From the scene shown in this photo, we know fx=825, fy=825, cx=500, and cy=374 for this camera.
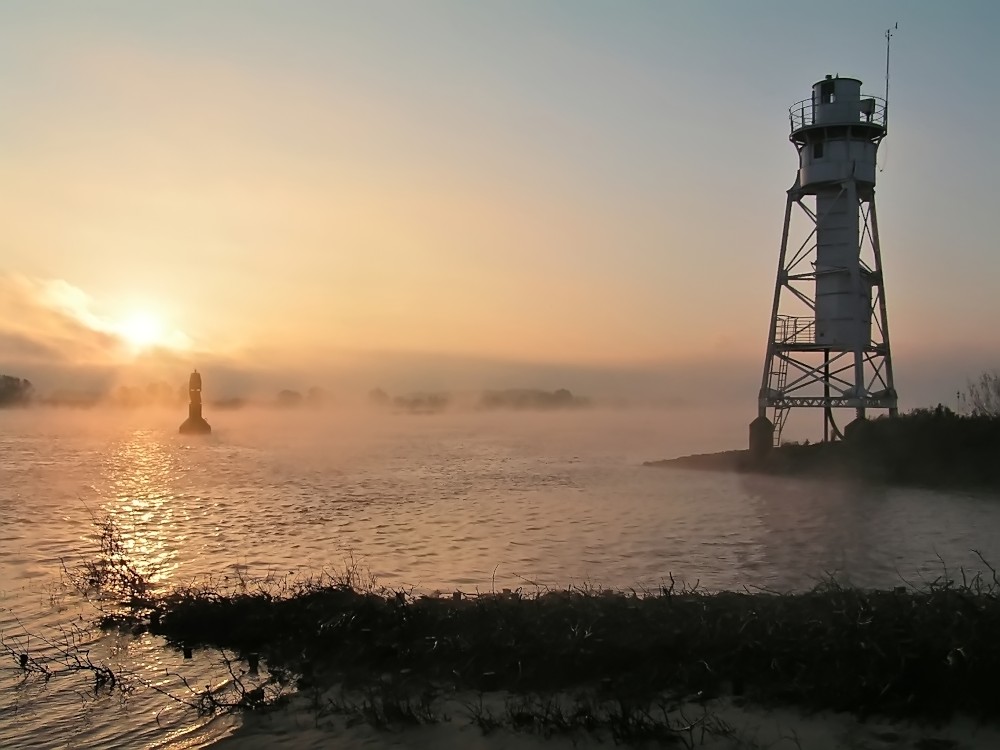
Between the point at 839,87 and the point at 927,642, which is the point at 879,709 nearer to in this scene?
the point at 927,642

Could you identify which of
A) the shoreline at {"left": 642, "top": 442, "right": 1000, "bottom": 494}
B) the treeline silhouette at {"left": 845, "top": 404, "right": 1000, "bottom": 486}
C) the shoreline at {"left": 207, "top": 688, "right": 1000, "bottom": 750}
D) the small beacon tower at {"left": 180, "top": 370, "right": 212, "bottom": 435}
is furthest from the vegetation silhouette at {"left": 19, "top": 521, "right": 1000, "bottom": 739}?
the small beacon tower at {"left": 180, "top": 370, "right": 212, "bottom": 435}

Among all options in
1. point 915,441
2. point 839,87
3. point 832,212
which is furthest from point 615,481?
point 839,87

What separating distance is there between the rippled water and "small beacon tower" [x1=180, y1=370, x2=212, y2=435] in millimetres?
43571

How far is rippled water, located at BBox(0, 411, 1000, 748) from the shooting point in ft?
37.2

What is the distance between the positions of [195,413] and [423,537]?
8571 cm

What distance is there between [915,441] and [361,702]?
3556cm

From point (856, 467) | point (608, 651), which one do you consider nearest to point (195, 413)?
point (856, 467)

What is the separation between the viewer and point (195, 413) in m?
102

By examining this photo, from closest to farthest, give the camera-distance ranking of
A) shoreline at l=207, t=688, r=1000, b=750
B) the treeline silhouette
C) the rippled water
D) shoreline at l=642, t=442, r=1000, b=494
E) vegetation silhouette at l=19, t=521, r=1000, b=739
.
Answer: shoreline at l=207, t=688, r=1000, b=750
vegetation silhouette at l=19, t=521, r=1000, b=739
the rippled water
shoreline at l=642, t=442, r=1000, b=494
the treeline silhouette

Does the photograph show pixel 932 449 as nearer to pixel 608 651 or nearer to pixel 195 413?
pixel 608 651

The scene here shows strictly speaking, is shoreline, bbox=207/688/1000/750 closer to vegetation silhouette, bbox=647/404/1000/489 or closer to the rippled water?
the rippled water

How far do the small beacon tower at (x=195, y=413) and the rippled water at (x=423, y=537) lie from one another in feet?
143

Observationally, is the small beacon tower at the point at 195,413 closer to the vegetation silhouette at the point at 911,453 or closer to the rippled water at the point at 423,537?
the rippled water at the point at 423,537

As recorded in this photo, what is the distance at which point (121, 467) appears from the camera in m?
59.4
